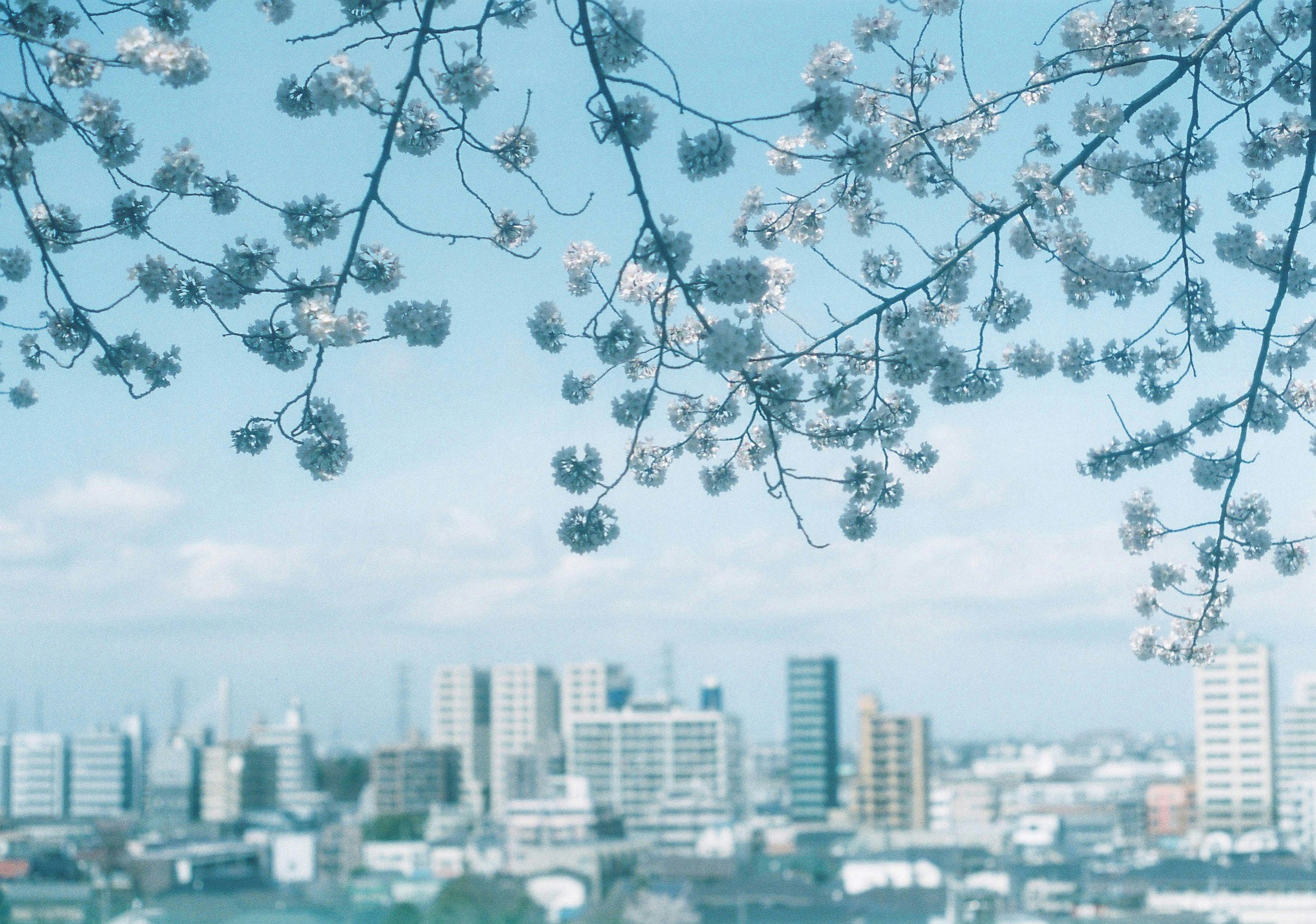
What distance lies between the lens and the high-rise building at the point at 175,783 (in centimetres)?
3841

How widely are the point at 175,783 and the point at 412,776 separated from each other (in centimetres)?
826

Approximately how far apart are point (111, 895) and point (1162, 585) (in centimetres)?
1366

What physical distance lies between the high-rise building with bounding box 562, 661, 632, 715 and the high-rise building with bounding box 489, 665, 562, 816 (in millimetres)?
459

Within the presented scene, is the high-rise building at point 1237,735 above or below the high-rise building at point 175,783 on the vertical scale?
above

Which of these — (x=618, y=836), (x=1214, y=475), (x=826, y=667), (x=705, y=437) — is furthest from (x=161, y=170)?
(x=826, y=667)

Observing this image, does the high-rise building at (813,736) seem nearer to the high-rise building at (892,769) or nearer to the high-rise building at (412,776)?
the high-rise building at (892,769)

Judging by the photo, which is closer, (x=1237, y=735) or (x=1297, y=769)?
(x=1237, y=735)

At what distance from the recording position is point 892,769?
36.6 m

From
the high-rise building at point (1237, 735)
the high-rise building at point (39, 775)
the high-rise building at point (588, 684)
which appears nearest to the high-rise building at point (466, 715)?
the high-rise building at point (588, 684)

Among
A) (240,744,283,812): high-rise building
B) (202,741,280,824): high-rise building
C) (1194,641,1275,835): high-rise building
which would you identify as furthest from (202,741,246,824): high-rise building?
(1194,641,1275,835): high-rise building

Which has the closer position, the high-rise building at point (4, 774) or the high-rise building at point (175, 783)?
the high-rise building at point (175, 783)

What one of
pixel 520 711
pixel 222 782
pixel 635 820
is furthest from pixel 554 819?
pixel 222 782

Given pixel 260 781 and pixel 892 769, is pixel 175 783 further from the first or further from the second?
pixel 892 769

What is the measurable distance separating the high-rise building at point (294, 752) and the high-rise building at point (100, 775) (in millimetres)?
4446
